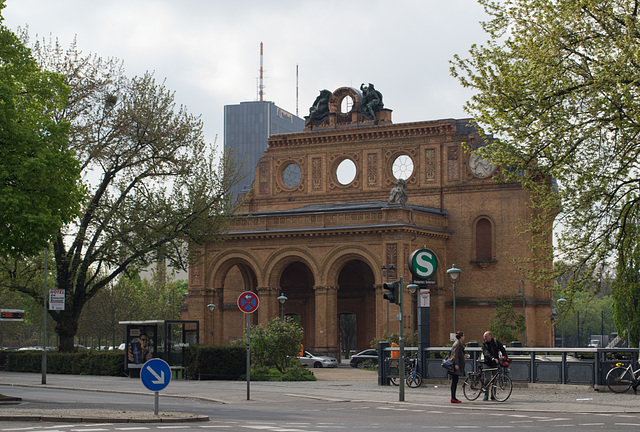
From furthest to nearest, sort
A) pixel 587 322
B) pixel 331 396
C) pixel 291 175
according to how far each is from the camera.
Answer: pixel 587 322 → pixel 291 175 → pixel 331 396

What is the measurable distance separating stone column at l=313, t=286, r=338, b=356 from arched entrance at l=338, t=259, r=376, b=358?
5102mm

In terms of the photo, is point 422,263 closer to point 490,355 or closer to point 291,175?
point 490,355

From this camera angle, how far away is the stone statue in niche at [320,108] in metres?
68.6

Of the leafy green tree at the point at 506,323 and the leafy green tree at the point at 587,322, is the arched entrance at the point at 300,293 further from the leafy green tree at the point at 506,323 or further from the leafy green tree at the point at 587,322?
the leafy green tree at the point at 587,322

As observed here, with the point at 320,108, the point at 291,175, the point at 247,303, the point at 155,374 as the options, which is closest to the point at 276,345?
the point at 247,303

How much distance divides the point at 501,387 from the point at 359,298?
1648 inches

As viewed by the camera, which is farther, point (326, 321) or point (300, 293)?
point (300, 293)

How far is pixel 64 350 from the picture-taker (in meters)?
44.8

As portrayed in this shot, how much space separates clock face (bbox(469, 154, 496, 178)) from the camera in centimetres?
6184

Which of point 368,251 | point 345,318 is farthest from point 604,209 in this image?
point 345,318

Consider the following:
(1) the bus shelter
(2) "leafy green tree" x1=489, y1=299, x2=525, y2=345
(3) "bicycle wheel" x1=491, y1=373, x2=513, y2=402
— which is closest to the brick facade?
(2) "leafy green tree" x1=489, y1=299, x2=525, y2=345

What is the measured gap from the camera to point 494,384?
78.3 feet

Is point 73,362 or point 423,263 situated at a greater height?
point 423,263

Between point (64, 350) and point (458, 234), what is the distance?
28544mm
